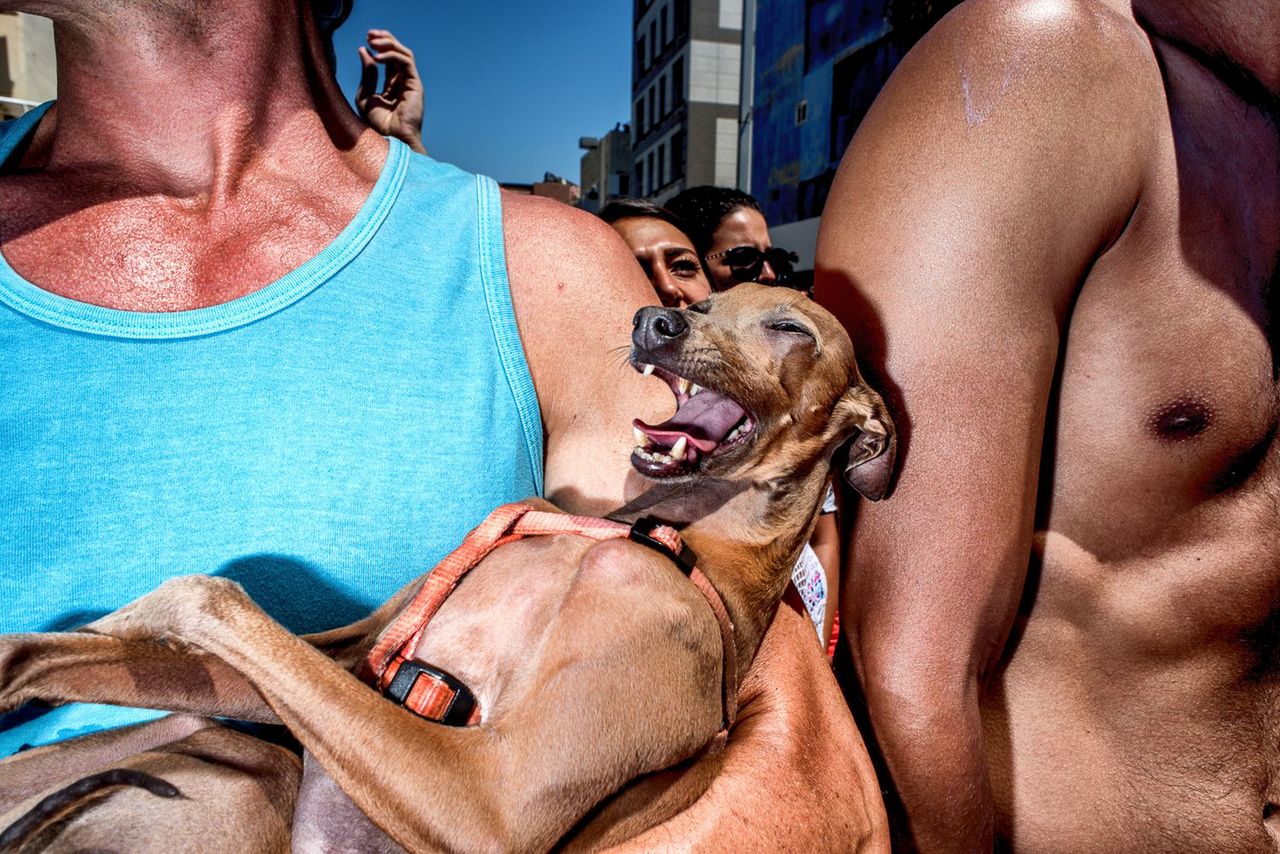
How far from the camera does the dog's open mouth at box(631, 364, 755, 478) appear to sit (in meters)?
1.87

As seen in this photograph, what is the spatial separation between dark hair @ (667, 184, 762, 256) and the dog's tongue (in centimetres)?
407

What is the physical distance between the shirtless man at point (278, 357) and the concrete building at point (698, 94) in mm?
33377

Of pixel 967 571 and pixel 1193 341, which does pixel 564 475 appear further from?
pixel 1193 341

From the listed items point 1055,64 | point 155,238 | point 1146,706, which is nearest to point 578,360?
point 155,238

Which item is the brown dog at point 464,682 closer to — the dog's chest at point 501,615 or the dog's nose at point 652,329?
the dog's chest at point 501,615

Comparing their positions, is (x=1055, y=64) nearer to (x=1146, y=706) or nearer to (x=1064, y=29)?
(x=1064, y=29)

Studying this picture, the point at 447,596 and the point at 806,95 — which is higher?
the point at 806,95

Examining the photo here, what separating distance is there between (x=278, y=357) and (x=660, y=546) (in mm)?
930

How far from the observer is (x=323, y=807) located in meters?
1.50

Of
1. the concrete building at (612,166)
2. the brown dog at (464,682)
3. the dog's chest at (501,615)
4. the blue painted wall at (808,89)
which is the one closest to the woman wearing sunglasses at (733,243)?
the brown dog at (464,682)

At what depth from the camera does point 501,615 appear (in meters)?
1.63

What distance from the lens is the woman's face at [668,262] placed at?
491cm

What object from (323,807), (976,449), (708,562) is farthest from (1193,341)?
(323,807)

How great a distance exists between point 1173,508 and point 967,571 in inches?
21.0
